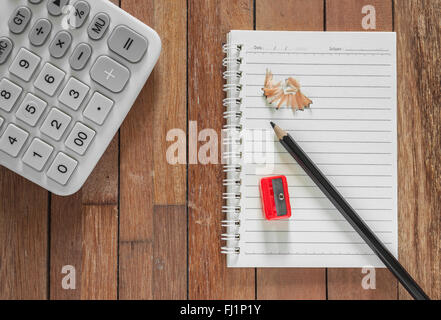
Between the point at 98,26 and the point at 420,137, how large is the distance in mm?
400

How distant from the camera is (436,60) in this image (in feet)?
1.46

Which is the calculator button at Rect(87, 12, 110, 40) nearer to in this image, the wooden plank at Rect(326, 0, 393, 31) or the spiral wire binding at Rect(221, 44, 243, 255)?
the spiral wire binding at Rect(221, 44, 243, 255)

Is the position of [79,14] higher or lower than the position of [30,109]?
higher

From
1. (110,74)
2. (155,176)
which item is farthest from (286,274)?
(110,74)

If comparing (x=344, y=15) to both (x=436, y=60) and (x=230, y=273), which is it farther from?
(x=230, y=273)

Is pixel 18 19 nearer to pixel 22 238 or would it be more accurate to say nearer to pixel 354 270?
pixel 22 238

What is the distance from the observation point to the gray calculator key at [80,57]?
0.40 metres

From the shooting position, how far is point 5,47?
39 centimetres

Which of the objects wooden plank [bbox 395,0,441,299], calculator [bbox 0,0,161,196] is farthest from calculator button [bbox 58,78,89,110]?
wooden plank [bbox 395,0,441,299]

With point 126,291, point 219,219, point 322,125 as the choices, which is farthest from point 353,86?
point 126,291

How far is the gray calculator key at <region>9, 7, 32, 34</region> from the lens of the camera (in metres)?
0.39

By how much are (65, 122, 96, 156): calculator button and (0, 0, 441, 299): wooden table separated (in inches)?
1.6
